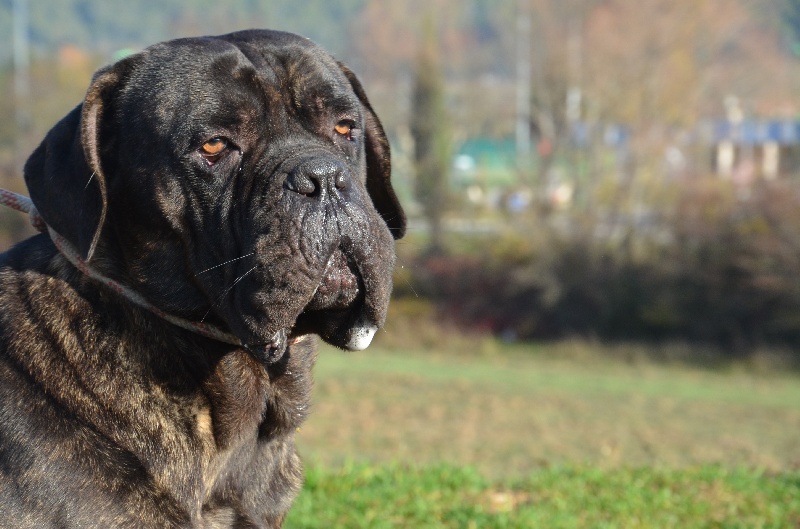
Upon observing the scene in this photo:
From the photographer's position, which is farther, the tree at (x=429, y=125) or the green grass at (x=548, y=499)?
the tree at (x=429, y=125)

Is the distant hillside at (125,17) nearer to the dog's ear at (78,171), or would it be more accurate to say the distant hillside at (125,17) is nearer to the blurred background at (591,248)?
the blurred background at (591,248)

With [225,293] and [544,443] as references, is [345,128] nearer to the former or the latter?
[225,293]

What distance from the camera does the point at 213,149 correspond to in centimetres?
325

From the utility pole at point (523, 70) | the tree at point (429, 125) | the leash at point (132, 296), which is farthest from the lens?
Result: the utility pole at point (523, 70)

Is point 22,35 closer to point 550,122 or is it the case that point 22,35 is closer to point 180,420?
point 550,122

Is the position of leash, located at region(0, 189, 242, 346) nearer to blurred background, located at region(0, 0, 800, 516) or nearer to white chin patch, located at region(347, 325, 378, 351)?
white chin patch, located at region(347, 325, 378, 351)

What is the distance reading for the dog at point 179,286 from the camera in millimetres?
3023

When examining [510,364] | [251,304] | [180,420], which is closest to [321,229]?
[251,304]

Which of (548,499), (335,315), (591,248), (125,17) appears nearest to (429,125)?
(591,248)

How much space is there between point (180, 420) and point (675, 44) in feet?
90.4

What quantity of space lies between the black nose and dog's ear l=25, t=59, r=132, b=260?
0.61 m

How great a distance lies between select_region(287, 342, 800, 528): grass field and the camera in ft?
18.3

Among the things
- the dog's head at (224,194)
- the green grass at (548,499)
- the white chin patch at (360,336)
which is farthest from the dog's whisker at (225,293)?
the green grass at (548,499)

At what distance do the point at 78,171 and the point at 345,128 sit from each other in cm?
93
